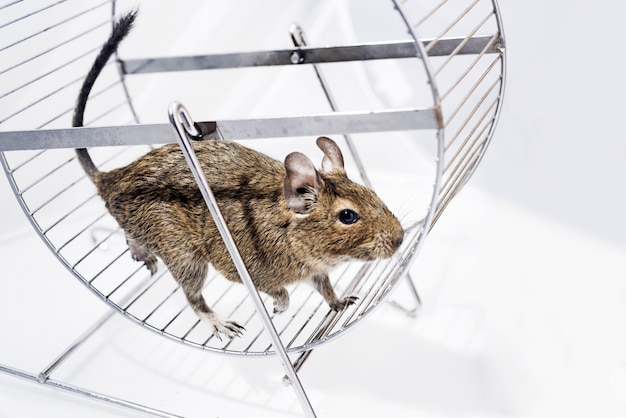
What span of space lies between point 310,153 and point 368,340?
61cm

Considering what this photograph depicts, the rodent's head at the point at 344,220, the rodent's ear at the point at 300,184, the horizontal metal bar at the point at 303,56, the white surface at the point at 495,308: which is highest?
the horizontal metal bar at the point at 303,56

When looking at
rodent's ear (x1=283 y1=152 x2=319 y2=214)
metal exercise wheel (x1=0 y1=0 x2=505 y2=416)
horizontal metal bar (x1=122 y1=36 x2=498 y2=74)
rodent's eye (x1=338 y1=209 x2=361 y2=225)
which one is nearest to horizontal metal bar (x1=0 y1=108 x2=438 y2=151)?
metal exercise wheel (x1=0 y1=0 x2=505 y2=416)

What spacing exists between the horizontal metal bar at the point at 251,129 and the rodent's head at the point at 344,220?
0.22 metres

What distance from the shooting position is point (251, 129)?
976mm

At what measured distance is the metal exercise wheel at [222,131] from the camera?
1.03 meters

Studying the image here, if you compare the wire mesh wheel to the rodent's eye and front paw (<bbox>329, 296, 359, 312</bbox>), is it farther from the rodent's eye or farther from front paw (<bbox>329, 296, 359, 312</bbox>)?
the rodent's eye

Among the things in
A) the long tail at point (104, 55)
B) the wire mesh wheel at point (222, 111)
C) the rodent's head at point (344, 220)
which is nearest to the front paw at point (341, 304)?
the wire mesh wheel at point (222, 111)

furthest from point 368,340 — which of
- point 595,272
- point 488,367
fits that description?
point 595,272

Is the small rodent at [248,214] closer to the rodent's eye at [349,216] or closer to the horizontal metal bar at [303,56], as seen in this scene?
the rodent's eye at [349,216]

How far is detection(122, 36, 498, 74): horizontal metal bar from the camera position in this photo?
4.34 feet

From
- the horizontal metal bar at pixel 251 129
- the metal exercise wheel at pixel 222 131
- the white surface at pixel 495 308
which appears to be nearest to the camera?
the horizontal metal bar at pixel 251 129

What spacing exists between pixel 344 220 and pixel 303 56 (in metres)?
0.38

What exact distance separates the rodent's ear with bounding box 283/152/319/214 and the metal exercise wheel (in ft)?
0.14

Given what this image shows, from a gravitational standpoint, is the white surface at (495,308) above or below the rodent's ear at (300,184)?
below
